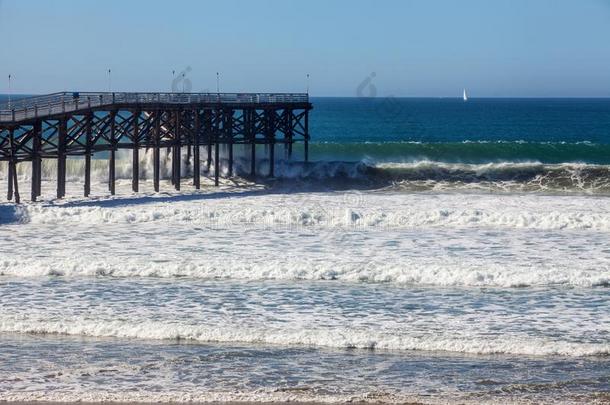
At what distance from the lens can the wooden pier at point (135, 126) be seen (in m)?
40.2

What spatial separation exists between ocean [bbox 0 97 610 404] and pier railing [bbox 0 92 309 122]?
350 cm

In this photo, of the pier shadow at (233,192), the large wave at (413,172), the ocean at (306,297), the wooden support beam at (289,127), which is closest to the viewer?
the ocean at (306,297)

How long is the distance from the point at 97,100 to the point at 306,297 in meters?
23.3

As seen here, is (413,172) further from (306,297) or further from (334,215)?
(306,297)

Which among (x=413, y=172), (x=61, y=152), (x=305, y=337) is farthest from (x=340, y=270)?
(x=413, y=172)

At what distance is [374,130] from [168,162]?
53.3 m

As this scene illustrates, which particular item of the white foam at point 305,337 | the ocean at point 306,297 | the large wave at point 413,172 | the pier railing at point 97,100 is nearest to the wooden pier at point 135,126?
the pier railing at point 97,100

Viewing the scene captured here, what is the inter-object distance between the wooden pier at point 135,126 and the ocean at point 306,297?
70.6 inches

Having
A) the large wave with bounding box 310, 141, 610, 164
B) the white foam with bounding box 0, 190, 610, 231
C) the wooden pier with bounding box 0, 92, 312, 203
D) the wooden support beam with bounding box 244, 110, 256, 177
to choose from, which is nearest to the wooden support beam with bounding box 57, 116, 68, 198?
the wooden pier with bounding box 0, 92, 312, 203

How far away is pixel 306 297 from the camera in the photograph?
2308 cm

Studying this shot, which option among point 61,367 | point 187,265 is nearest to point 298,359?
point 61,367

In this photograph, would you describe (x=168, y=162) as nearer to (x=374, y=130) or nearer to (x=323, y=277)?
(x=323, y=277)

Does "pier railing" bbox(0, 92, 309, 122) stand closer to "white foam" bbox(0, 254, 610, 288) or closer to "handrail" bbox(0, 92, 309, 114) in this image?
"handrail" bbox(0, 92, 309, 114)

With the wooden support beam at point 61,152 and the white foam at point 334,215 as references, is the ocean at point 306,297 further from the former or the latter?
the wooden support beam at point 61,152
